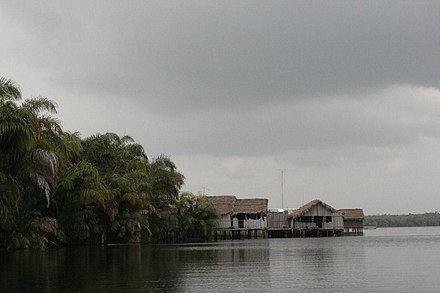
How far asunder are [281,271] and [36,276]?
8.61 metres

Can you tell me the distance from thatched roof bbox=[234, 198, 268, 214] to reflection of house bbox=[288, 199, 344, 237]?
488 cm

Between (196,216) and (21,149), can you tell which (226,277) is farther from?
(196,216)

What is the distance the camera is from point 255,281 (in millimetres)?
18672

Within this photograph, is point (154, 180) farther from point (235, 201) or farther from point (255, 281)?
point (255, 281)

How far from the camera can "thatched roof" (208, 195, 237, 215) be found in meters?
78.6

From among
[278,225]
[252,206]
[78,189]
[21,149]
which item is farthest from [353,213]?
[21,149]

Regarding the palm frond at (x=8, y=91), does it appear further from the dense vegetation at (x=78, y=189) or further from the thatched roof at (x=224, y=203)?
the thatched roof at (x=224, y=203)

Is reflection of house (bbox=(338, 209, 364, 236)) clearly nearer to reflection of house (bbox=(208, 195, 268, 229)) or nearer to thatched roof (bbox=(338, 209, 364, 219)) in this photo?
thatched roof (bbox=(338, 209, 364, 219))

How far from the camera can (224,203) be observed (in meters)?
80.2

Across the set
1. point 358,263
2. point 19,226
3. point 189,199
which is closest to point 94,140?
point 19,226

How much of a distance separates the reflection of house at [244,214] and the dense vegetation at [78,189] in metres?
5.20

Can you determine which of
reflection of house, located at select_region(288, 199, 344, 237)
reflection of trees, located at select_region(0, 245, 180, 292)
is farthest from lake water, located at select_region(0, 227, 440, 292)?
reflection of house, located at select_region(288, 199, 344, 237)

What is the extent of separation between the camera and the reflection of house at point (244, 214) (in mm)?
78438

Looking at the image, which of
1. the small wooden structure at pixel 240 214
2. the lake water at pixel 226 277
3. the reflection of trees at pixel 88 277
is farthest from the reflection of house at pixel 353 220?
the reflection of trees at pixel 88 277
